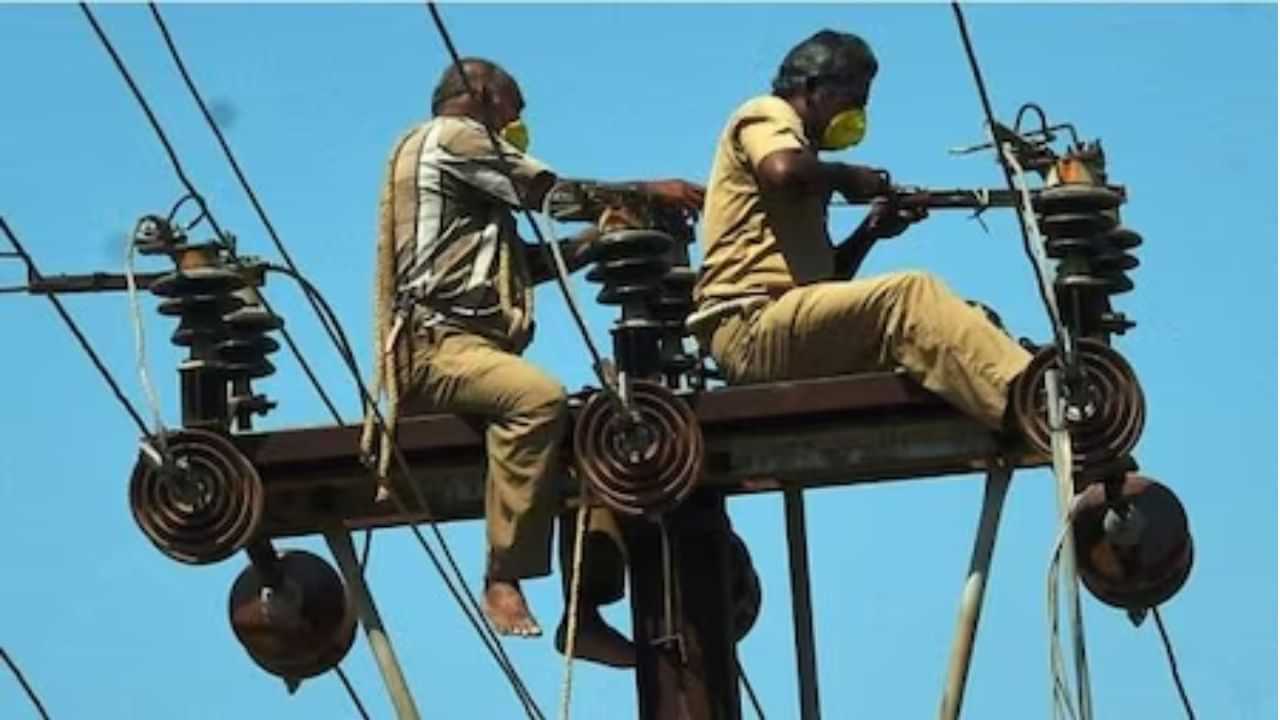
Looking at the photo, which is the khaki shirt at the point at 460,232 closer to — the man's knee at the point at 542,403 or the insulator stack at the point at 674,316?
the man's knee at the point at 542,403

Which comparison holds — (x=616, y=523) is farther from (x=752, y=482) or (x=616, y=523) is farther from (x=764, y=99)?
(x=764, y=99)

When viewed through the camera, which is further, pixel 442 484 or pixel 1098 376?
pixel 442 484

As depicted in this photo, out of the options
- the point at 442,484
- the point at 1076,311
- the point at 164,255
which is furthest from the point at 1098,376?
the point at 164,255

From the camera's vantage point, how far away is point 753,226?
1458 centimetres

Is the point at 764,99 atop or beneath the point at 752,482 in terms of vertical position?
atop

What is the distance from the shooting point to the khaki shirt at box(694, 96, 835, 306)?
14.6 metres

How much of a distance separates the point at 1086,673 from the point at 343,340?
2.86 m

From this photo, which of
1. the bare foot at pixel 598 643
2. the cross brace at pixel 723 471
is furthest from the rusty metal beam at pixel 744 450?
the bare foot at pixel 598 643

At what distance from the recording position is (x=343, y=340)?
15242 millimetres

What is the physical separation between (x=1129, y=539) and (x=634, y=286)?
180 centimetres

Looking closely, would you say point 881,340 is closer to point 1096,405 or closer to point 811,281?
point 811,281

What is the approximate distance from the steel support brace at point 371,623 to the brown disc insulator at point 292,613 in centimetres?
19

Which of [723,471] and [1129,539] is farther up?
[723,471]

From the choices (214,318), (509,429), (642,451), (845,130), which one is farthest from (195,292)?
(845,130)
